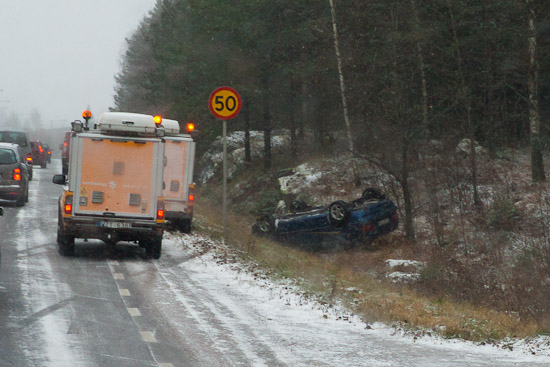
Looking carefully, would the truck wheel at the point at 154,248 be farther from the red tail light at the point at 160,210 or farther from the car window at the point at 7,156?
the car window at the point at 7,156

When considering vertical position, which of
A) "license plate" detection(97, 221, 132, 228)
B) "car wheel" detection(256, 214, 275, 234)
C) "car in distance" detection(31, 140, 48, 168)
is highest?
"car in distance" detection(31, 140, 48, 168)

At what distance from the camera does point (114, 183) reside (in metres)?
15.5

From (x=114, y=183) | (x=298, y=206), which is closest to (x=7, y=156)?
(x=298, y=206)

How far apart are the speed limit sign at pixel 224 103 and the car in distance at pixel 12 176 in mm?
8759

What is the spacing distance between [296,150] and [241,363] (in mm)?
31525

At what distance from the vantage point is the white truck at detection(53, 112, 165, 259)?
1536cm

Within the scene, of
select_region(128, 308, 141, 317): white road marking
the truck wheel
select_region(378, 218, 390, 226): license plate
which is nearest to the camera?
select_region(128, 308, 141, 317): white road marking

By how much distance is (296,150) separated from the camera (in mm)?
39375

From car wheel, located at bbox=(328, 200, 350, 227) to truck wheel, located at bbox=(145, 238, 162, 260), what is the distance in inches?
288

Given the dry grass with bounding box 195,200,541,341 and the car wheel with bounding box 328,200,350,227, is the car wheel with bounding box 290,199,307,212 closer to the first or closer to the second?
the car wheel with bounding box 328,200,350,227

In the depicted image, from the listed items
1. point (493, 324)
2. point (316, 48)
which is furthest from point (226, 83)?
point (493, 324)

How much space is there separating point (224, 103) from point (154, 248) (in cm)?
391

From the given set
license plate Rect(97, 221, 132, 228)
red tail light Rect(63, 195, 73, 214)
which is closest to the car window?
red tail light Rect(63, 195, 73, 214)

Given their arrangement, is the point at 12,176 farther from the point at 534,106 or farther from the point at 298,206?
the point at 534,106
